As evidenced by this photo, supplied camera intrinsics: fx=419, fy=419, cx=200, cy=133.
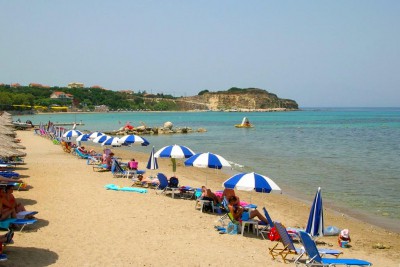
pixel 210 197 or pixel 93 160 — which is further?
pixel 93 160

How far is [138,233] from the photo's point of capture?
9273 mm

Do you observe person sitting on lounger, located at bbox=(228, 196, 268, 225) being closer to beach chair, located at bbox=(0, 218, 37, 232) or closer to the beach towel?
beach chair, located at bbox=(0, 218, 37, 232)

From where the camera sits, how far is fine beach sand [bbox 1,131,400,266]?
25.3 feet

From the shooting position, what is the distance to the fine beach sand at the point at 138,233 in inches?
304

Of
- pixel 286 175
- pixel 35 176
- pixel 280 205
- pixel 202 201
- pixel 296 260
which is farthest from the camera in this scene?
pixel 286 175

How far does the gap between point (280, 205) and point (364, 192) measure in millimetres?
4630

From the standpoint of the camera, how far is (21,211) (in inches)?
366

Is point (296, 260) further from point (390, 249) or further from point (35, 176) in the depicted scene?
point (35, 176)

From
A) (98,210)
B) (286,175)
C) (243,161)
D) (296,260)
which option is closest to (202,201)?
(98,210)

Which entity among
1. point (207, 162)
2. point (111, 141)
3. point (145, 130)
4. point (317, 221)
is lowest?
point (145, 130)

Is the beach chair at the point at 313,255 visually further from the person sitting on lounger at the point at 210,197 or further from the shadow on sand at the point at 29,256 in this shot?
the person sitting on lounger at the point at 210,197

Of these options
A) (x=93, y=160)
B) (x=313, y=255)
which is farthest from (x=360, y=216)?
(x=93, y=160)

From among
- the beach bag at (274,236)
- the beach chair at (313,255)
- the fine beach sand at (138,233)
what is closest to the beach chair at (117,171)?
the fine beach sand at (138,233)

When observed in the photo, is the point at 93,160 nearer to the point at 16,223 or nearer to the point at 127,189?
the point at 127,189
